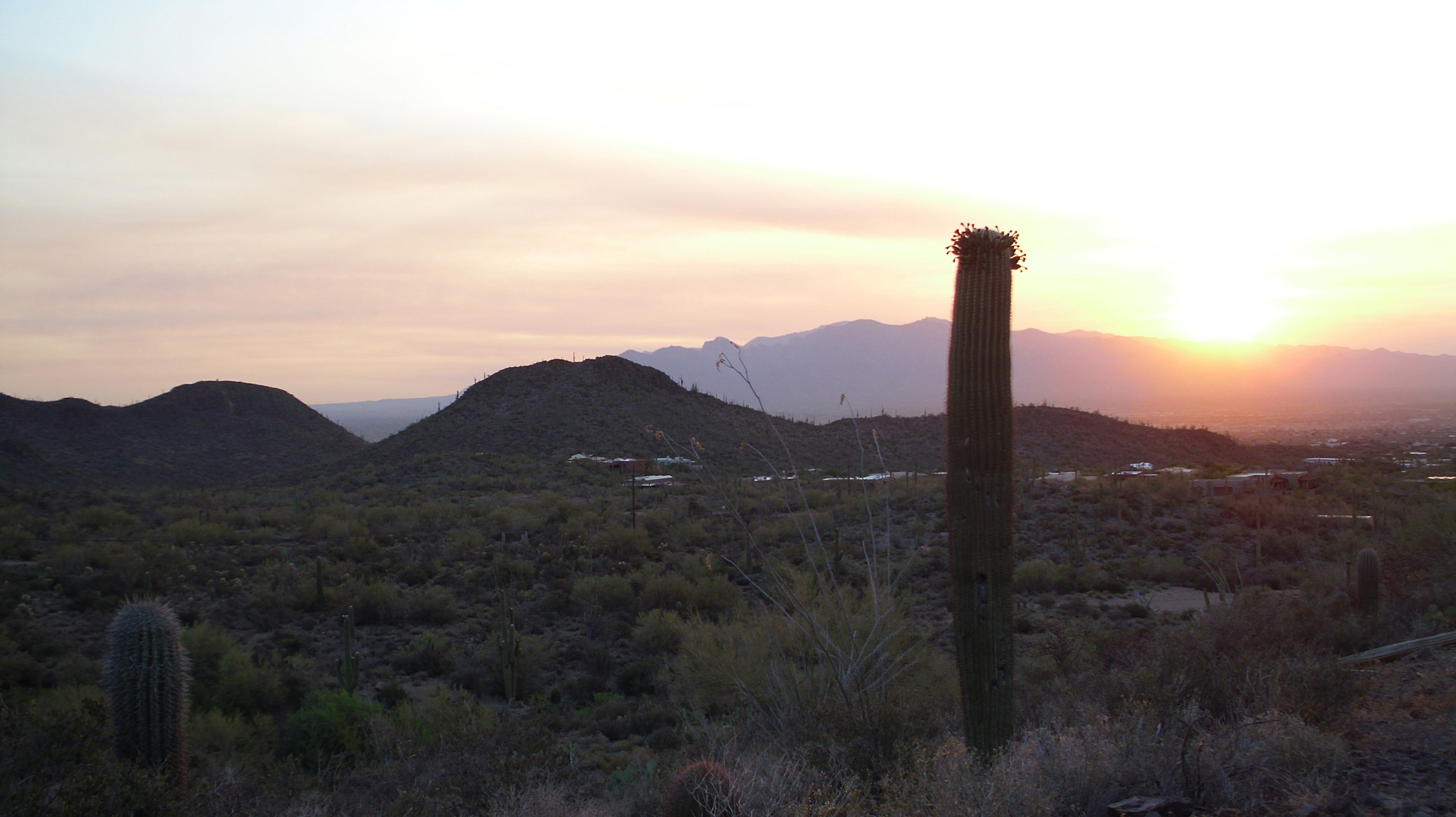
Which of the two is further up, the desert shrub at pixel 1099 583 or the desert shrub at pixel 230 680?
the desert shrub at pixel 230 680

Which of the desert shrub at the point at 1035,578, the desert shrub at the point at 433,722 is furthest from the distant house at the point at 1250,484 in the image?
the desert shrub at the point at 433,722

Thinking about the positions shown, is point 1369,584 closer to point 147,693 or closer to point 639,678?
point 639,678

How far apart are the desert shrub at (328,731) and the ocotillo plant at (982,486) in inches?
291

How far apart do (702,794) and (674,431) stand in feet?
151

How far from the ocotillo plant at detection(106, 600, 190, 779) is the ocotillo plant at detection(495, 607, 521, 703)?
5.73m

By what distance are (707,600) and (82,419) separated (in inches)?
2272

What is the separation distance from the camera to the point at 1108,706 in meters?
8.59

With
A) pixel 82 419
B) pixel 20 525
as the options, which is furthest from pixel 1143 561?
pixel 82 419

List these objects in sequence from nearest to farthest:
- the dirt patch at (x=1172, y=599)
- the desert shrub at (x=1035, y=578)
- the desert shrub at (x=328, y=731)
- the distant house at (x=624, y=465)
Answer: the desert shrub at (x=328, y=731) → the dirt patch at (x=1172, y=599) → the desert shrub at (x=1035, y=578) → the distant house at (x=624, y=465)

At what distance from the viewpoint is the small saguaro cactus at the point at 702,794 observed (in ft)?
19.4

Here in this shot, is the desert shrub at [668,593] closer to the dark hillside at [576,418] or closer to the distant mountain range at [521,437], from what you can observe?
the distant mountain range at [521,437]

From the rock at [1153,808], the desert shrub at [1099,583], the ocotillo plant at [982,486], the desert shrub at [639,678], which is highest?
the ocotillo plant at [982,486]

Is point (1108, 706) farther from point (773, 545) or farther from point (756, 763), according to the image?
point (773, 545)

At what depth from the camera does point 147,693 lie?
809 centimetres
